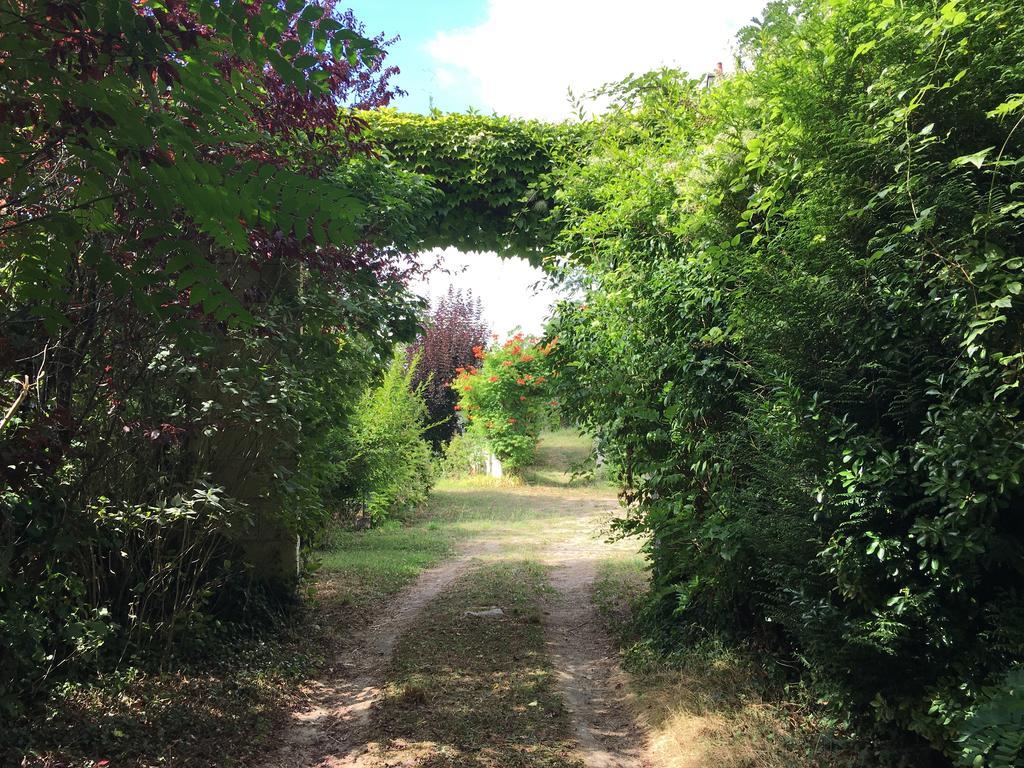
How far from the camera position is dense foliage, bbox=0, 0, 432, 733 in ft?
6.76

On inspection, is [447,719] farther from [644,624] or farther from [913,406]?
[913,406]

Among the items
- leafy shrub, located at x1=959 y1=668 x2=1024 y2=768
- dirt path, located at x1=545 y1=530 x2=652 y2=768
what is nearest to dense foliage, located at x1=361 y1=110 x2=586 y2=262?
dirt path, located at x1=545 y1=530 x2=652 y2=768

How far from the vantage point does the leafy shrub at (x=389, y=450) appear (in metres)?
12.1

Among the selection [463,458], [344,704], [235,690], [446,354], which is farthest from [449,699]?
[446,354]

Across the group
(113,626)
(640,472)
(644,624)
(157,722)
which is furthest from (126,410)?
(644,624)

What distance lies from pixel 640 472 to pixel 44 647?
420cm

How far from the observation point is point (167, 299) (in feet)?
7.60

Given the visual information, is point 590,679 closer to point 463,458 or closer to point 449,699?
point 449,699

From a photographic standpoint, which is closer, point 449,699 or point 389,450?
point 449,699

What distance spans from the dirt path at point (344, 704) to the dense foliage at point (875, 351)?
8.95ft

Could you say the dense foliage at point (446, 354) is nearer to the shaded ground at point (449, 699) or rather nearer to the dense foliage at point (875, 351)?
the shaded ground at point (449, 699)

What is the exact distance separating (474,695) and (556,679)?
0.78m

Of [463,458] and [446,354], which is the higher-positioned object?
[446,354]

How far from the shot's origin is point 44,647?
13.3ft
